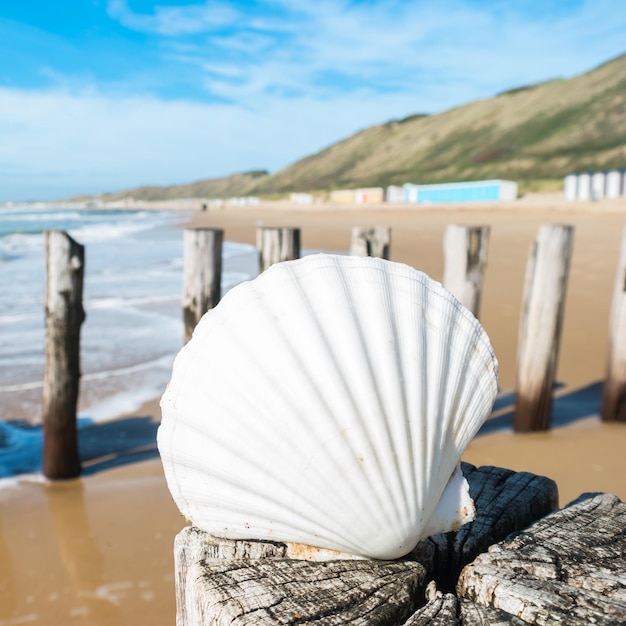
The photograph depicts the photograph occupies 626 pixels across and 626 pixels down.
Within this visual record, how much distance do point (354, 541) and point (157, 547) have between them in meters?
2.58

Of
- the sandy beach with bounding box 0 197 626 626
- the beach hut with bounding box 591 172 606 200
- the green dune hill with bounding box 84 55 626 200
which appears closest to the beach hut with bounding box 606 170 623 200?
the beach hut with bounding box 591 172 606 200

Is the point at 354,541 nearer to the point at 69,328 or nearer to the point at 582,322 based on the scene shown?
the point at 69,328

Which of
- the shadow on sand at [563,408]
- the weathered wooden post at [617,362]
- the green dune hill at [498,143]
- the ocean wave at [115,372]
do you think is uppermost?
the green dune hill at [498,143]

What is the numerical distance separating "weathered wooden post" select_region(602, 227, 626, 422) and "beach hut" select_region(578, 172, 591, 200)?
3586 centimetres

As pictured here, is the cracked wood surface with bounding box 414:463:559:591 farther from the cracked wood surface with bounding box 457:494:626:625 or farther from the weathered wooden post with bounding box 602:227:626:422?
the weathered wooden post with bounding box 602:227:626:422

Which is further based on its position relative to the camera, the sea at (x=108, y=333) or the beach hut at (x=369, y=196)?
the beach hut at (x=369, y=196)

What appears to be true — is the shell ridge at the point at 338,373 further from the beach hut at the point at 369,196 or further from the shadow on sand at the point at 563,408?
the beach hut at the point at 369,196

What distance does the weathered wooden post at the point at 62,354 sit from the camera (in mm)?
4465

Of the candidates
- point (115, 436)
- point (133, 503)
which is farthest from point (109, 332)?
point (133, 503)

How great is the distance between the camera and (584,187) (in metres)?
38.6

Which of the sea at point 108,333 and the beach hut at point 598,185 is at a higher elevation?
the beach hut at point 598,185

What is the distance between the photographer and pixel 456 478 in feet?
4.95

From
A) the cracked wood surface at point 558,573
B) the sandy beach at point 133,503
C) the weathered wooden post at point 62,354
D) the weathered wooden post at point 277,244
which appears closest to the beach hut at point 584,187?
the sandy beach at point 133,503

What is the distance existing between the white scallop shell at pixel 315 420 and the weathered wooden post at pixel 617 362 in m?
4.31
